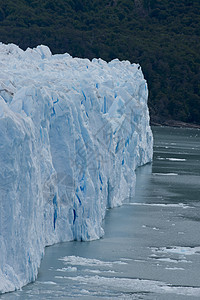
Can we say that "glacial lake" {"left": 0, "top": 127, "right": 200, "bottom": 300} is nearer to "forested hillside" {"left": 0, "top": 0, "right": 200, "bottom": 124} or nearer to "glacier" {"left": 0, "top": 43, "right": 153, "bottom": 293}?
"glacier" {"left": 0, "top": 43, "right": 153, "bottom": 293}

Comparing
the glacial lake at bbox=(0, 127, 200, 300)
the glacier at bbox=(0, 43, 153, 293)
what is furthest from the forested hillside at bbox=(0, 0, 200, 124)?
the glacial lake at bbox=(0, 127, 200, 300)

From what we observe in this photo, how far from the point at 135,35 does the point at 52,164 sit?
66.9 metres

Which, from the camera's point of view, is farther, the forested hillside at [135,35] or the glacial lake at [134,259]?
the forested hillside at [135,35]

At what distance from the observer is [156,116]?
65938mm

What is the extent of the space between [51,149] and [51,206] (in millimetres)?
1276

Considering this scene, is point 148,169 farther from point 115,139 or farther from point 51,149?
point 51,149

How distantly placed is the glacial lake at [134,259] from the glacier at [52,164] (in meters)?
0.33

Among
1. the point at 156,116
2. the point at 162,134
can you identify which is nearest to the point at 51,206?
the point at 162,134

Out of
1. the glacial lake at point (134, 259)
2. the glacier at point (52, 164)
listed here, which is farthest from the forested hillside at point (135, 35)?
the glacial lake at point (134, 259)

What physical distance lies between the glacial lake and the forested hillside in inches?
1810

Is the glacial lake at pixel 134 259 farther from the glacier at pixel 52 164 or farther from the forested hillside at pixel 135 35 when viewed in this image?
the forested hillside at pixel 135 35

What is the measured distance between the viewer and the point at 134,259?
14.5 metres

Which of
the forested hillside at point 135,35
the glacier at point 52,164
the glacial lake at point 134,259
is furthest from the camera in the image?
the forested hillside at point 135,35

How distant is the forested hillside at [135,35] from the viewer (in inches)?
2758
